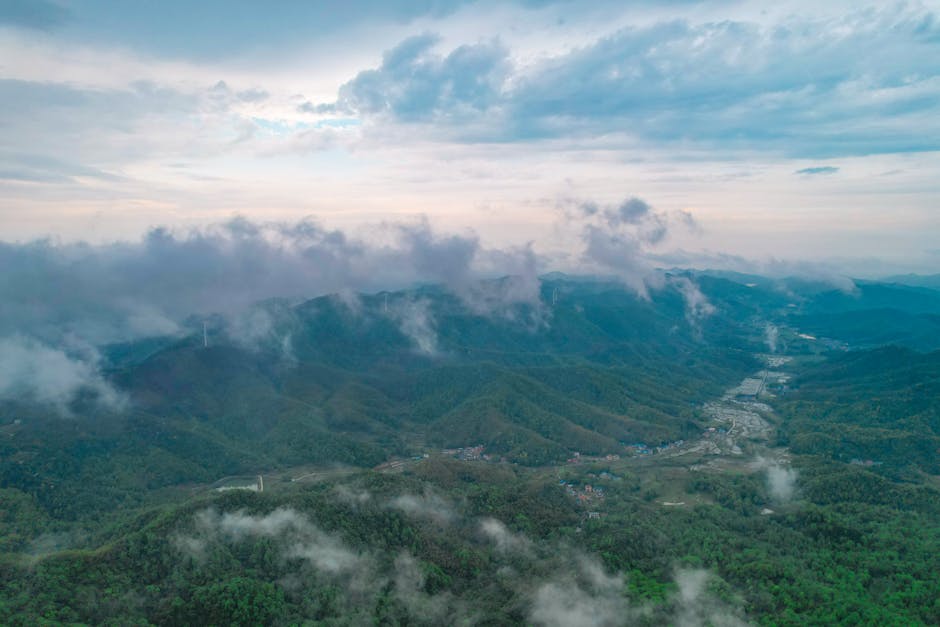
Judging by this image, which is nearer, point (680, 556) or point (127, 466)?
point (680, 556)

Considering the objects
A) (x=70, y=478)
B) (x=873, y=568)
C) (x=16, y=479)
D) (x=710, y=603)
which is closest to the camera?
(x=710, y=603)

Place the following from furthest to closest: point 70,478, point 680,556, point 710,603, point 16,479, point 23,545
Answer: point 70,478, point 16,479, point 23,545, point 680,556, point 710,603

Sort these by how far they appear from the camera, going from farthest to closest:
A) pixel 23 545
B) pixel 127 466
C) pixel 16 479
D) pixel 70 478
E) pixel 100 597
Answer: pixel 127 466, pixel 70 478, pixel 16 479, pixel 23 545, pixel 100 597

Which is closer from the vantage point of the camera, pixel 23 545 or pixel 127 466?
pixel 23 545

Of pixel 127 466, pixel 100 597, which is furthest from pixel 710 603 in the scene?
pixel 127 466

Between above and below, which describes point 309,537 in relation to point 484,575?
above

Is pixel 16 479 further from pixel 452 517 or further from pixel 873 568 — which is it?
pixel 873 568

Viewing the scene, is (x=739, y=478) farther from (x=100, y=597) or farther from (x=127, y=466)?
(x=127, y=466)

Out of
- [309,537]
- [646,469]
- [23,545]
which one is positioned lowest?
[646,469]

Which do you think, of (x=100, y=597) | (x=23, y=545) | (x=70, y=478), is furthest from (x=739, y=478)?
(x=70, y=478)
